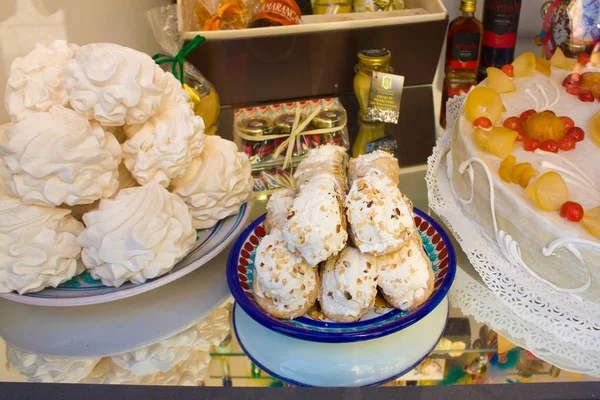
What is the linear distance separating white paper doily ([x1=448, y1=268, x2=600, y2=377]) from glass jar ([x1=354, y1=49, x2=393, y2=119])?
507 mm

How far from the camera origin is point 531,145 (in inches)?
36.4

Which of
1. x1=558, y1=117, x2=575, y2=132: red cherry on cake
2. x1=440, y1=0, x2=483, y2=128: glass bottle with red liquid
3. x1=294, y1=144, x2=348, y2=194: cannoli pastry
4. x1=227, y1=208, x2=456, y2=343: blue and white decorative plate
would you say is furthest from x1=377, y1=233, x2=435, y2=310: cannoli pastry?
x1=440, y1=0, x2=483, y2=128: glass bottle with red liquid

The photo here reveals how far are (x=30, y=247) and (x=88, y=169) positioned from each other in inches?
4.8

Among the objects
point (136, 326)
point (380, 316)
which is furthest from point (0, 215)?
point (380, 316)

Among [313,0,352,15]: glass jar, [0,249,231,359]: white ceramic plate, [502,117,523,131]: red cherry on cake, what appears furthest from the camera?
[313,0,352,15]: glass jar

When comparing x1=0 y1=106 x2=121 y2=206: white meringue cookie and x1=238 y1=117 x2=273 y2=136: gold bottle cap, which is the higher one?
x1=0 y1=106 x2=121 y2=206: white meringue cookie

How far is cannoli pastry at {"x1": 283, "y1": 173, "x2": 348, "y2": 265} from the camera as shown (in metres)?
0.65

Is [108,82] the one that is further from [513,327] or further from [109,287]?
[513,327]

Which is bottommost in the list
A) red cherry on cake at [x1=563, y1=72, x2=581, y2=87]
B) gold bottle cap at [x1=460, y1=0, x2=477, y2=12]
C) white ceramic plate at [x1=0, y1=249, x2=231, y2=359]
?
white ceramic plate at [x1=0, y1=249, x2=231, y2=359]

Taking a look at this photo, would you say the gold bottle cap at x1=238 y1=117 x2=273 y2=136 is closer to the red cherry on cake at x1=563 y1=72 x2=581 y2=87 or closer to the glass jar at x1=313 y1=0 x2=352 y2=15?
the glass jar at x1=313 y1=0 x2=352 y2=15

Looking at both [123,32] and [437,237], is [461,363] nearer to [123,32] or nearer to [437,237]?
[437,237]

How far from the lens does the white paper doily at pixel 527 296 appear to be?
735 millimetres

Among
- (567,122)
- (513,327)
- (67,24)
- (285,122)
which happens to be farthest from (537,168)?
(67,24)

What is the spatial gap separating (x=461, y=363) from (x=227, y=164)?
0.43m
